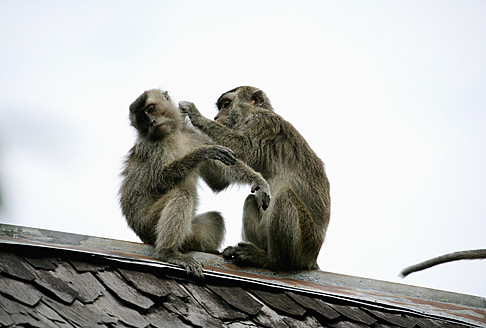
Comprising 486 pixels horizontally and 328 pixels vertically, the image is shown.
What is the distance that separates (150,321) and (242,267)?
183 centimetres

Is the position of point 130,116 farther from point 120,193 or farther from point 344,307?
point 344,307

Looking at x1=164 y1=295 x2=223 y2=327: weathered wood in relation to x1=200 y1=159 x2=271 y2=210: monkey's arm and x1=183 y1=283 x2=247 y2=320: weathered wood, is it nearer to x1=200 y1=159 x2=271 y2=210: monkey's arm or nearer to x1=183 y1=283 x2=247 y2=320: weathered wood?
x1=183 y1=283 x2=247 y2=320: weathered wood

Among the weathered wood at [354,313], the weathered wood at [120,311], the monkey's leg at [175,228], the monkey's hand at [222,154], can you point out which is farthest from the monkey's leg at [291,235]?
the weathered wood at [120,311]

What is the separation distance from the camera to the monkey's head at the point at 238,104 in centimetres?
804

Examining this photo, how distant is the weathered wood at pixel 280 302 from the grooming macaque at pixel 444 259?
2372 mm

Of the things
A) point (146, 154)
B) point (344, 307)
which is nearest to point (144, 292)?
point (344, 307)

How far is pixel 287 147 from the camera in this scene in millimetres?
7500

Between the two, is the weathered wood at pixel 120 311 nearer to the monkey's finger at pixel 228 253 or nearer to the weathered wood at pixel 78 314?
the weathered wood at pixel 78 314

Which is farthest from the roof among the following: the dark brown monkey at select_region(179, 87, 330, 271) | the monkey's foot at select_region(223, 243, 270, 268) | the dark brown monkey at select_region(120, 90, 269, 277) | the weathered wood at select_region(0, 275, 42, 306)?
the dark brown monkey at select_region(120, 90, 269, 277)

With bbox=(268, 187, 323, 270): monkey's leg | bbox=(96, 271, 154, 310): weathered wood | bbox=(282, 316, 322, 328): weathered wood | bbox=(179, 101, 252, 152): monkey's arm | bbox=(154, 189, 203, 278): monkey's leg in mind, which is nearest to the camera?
bbox=(96, 271, 154, 310): weathered wood

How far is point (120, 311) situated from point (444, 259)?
4.54 m

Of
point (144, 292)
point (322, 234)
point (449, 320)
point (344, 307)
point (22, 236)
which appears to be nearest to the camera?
point (144, 292)

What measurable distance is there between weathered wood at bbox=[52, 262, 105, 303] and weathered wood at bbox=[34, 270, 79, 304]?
5 cm

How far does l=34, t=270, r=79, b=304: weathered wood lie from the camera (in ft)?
14.1
